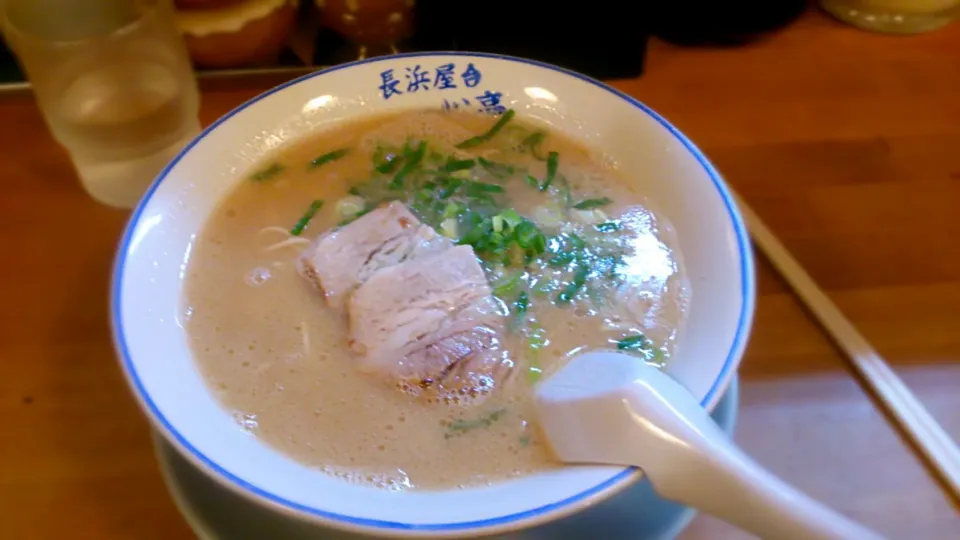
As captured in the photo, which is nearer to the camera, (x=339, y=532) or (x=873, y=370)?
(x=339, y=532)

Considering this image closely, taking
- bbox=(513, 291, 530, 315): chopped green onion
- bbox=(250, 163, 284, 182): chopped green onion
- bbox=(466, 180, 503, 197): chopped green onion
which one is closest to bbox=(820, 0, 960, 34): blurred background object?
bbox=(466, 180, 503, 197): chopped green onion

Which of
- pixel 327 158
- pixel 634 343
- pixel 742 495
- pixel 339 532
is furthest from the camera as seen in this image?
pixel 327 158

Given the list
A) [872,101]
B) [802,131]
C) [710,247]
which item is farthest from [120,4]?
[872,101]

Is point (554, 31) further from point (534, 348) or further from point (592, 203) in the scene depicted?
point (534, 348)

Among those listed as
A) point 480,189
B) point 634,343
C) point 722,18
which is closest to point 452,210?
point 480,189

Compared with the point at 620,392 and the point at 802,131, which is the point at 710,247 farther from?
the point at 802,131

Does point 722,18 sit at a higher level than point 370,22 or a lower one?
higher
